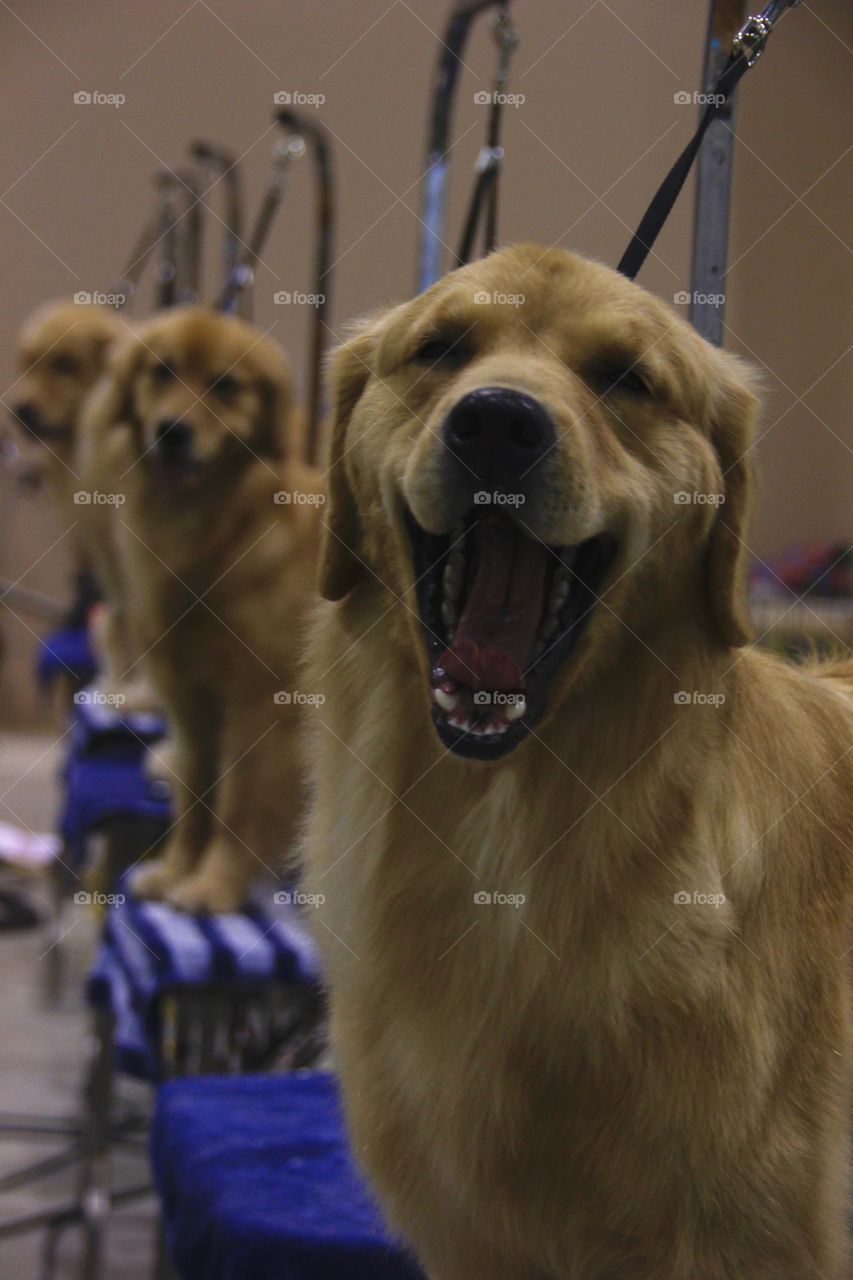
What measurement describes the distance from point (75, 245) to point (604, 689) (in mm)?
2093

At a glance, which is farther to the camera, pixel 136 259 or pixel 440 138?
pixel 136 259

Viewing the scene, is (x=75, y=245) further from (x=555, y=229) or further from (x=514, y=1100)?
(x=514, y=1100)

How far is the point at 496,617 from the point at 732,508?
219 mm

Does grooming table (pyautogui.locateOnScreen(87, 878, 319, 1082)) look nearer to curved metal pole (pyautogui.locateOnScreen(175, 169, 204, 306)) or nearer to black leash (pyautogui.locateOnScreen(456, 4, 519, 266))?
black leash (pyautogui.locateOnScreen(456, 4, 519, 266))

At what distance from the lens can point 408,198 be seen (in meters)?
2.14

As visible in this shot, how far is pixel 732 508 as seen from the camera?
3.26 feet
